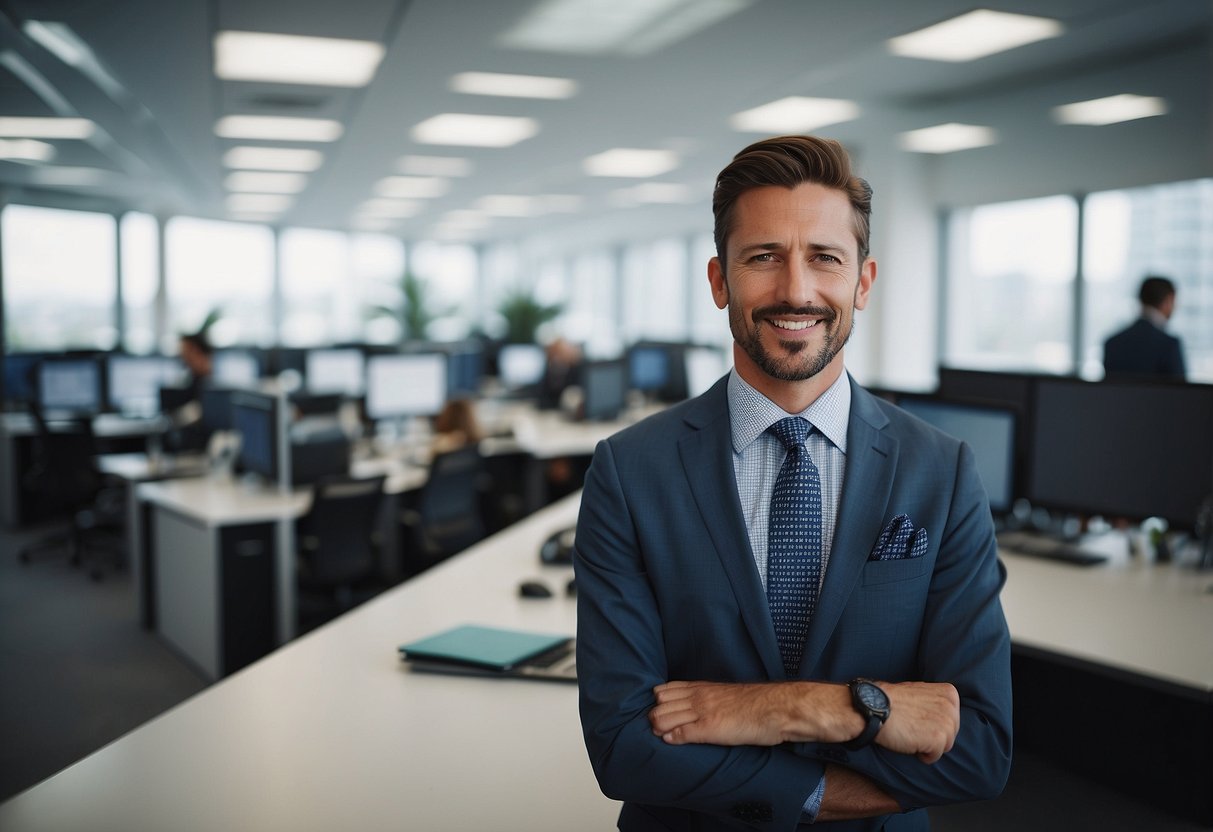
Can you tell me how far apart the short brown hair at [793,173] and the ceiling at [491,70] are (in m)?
1.93

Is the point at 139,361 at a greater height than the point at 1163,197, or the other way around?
the point at 1163,197

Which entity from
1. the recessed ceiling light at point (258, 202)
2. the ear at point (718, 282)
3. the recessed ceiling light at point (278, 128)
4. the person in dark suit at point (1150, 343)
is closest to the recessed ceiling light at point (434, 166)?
the recessed ceiling light at point (278, 128)

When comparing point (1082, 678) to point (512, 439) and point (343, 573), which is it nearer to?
point (343, 573)

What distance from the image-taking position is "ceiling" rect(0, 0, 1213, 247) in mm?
4254

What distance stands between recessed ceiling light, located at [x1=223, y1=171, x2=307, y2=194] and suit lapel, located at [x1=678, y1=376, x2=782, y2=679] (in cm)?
963

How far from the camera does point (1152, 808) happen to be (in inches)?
98.7

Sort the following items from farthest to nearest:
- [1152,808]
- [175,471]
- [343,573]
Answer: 1. [175,471]
2. [343,573]
3. [1152,808]

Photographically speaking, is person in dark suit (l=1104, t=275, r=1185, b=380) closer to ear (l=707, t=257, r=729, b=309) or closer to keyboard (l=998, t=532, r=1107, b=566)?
keyboard (l=998, t=532, r=1107, b=566)

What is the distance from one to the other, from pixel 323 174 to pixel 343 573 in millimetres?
6788

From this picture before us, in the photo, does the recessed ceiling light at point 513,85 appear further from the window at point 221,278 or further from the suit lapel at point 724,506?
the window at point 221,278

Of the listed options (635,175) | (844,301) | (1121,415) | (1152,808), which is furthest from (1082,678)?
(635,175)

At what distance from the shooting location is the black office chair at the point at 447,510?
4652 millimetres

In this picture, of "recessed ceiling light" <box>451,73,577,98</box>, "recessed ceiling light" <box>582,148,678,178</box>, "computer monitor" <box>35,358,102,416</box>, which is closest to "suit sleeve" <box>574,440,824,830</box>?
"recessed ceiling light" <box>451,73,577,98</box>

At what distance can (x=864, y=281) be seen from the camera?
1329mm
